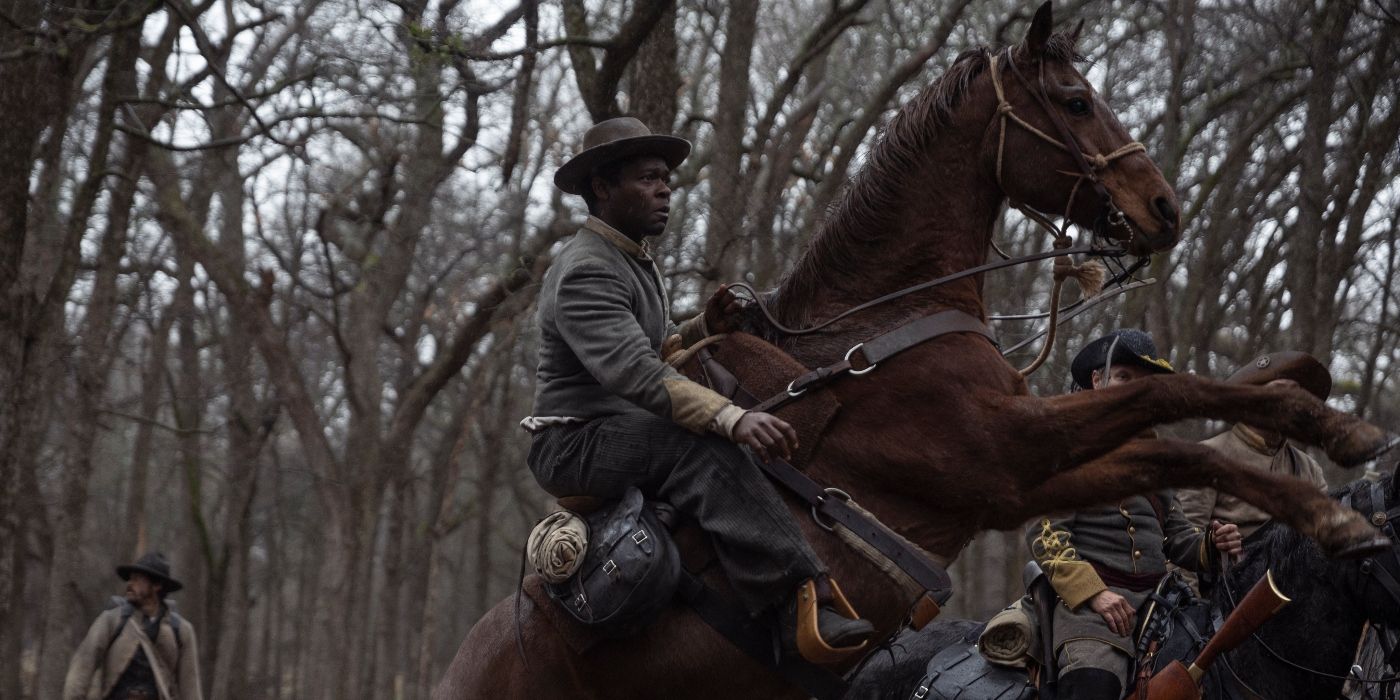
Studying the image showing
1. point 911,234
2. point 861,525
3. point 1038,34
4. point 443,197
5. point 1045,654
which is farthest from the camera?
point 443,197

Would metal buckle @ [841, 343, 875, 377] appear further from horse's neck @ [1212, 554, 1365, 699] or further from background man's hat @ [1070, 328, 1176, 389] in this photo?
horse's neck @ [1212, 554, 1365, 699]

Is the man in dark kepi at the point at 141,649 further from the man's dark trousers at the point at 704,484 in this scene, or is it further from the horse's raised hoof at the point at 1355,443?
the horse's raised hoof at the point at 1355,443

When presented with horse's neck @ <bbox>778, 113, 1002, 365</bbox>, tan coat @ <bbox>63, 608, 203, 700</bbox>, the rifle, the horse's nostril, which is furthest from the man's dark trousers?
tan coat @ <bbox>63, 608, 203, 700</bbox>

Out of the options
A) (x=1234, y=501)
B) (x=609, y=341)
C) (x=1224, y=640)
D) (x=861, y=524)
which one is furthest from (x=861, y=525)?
(x=1234, y=501)

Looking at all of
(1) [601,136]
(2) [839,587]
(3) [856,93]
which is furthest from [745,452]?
(3) [856,93]

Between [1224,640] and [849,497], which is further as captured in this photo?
[1224,640]

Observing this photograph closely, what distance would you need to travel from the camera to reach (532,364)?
2188cm

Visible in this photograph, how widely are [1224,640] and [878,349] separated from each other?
213 centimetres

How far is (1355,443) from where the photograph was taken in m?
4.78

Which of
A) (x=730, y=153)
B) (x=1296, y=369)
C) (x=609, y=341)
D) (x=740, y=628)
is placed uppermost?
(x=730, y=153)

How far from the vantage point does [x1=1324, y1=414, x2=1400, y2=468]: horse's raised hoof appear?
4.77 metres

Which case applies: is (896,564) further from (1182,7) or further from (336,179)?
(336,179)

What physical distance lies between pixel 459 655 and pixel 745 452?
5.10 feet

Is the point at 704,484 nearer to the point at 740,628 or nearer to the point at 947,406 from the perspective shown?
the point at 740,628
